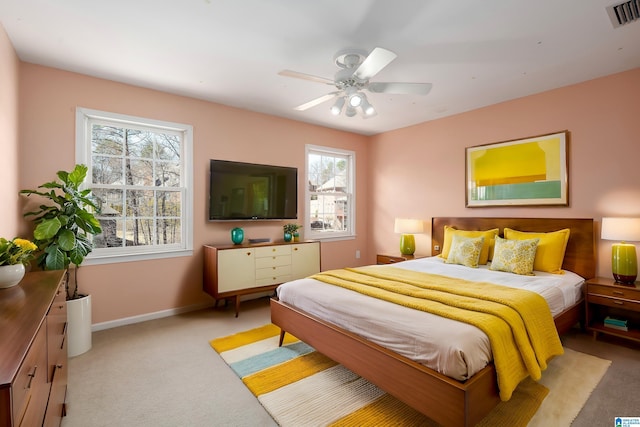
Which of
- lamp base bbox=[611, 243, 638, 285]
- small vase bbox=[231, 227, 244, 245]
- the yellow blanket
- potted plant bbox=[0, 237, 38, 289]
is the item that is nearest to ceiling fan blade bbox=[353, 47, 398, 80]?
the yellow blanket

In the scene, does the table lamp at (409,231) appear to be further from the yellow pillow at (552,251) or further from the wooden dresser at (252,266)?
the yellow pillow at (552,251)

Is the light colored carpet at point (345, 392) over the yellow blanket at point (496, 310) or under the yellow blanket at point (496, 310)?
under

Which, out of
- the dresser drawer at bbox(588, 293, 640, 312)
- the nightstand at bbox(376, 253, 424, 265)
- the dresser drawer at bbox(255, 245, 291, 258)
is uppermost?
the dresser drawer at bbox(255, 245, 291, 258)

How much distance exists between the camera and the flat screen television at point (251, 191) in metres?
3.93

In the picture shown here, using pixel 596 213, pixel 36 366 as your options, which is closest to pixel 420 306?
pixel 36 366

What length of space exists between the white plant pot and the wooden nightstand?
469 centimetres

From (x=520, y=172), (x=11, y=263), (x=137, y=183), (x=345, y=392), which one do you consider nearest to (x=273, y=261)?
(x=137, y=183)

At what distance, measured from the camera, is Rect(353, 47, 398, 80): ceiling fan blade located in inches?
82.7

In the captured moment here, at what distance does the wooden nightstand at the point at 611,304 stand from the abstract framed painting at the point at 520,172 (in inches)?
38.1

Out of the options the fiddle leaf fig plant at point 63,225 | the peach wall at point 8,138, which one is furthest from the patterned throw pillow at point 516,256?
the peach wall at point 8,138

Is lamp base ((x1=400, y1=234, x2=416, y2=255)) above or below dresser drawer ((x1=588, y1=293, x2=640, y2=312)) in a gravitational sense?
above

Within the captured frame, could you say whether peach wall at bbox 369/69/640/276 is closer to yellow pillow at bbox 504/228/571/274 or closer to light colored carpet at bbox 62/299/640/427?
yellow pillow at bbox 504/228/571/274

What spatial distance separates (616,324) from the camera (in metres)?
2.92

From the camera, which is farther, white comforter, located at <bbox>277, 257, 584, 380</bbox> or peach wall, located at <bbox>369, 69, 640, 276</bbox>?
peach wall, located at <bbox>369, 69, 640, 276</bbox>
